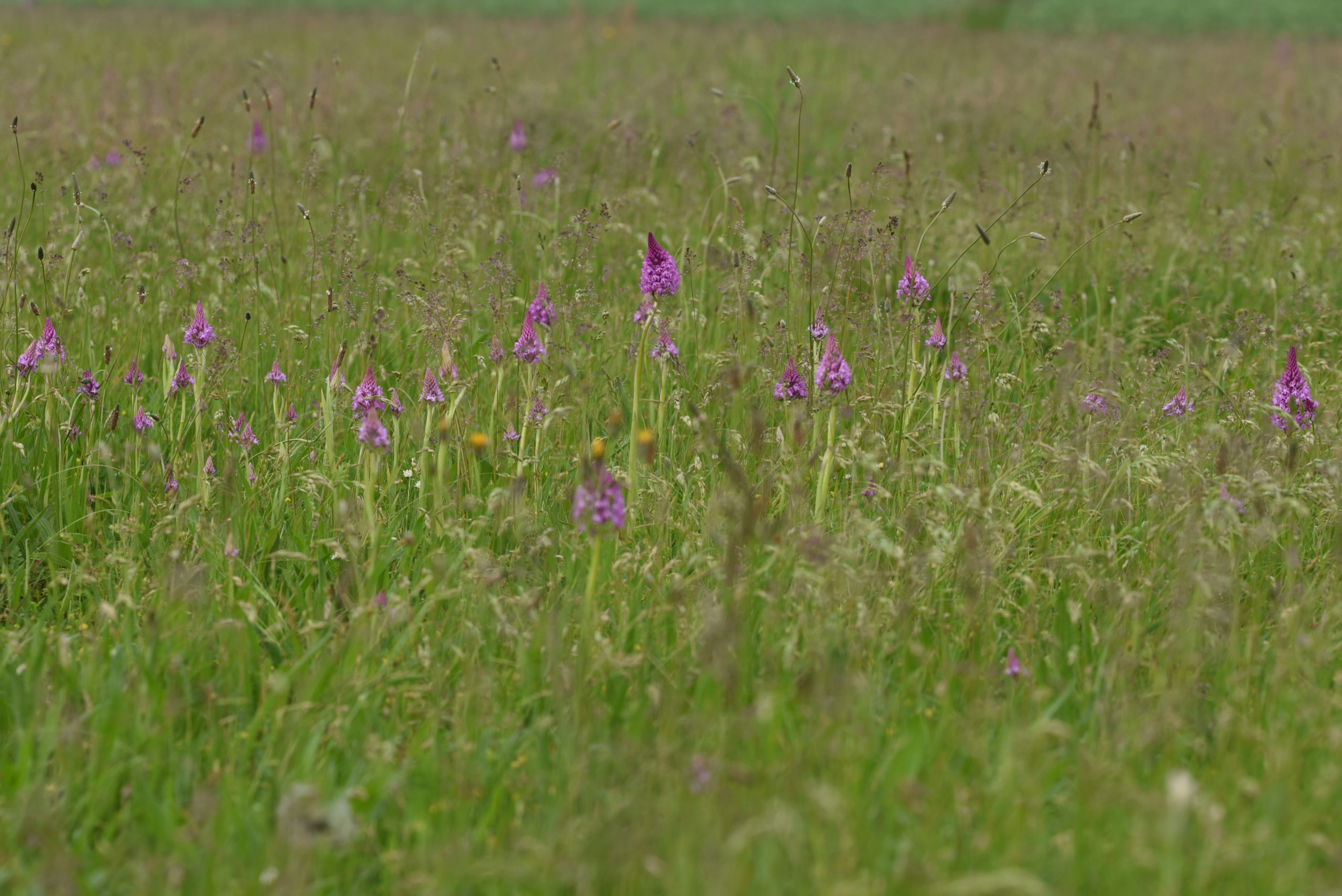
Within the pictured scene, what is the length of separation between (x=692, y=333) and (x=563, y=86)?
19.0ft

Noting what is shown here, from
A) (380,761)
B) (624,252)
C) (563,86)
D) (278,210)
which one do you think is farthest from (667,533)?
(563,86)

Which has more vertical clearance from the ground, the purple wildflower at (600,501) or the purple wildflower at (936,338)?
the purple wildflower at (936,338)

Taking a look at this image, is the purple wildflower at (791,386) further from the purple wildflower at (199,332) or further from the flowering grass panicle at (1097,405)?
the purple wildflower at (199,332)

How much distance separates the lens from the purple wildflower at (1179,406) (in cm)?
304

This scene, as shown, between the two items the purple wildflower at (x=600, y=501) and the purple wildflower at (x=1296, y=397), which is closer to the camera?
the purple wildflower at (x=600, y=501)

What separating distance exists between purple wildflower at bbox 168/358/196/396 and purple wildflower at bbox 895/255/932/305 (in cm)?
178

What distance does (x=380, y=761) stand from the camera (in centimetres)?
186

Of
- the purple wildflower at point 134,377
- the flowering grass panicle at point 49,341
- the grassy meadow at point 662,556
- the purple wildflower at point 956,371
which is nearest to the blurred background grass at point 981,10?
the grassy meadow at point 662,556

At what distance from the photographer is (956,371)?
124 inches

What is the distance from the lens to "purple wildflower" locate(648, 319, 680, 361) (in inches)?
113

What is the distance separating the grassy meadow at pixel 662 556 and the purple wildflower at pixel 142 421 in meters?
0.06

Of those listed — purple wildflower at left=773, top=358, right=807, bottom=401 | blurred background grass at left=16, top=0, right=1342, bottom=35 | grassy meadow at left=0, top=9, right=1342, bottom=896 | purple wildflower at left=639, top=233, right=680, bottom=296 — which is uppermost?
blurred background grass at left=16, top=0, right=1342, bottom=35

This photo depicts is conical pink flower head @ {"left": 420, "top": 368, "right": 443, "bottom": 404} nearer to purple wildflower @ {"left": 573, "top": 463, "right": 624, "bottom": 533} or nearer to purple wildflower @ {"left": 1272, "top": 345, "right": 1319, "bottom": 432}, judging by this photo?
purple wildflower @ {"left": 573, "top": 463, "right": 624, "bottom": 533}

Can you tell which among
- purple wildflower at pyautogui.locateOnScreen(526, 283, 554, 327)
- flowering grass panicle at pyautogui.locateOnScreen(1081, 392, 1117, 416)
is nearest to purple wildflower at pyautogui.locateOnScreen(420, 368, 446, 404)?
purple wildflower at pyautogui.locateOnScreen(526, 283, 554, 327)
